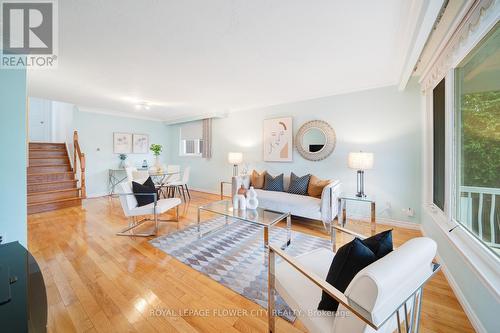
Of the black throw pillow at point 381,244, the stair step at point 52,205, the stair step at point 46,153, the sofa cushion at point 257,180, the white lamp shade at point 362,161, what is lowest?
the stair step at point 52,205

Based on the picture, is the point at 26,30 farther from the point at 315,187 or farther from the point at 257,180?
the point at 315,187

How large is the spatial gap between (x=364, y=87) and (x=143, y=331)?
4135mm

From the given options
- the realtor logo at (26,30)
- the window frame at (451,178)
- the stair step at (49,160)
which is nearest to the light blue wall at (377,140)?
the window frame at (451,178)

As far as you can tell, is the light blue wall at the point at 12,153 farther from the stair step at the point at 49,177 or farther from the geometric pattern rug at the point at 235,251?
the stair step at the point at 49,177

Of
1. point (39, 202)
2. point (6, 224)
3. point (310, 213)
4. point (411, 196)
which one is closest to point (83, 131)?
point (39, 202)

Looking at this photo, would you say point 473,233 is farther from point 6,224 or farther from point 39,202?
point 39,202

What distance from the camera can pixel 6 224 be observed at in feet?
5.79

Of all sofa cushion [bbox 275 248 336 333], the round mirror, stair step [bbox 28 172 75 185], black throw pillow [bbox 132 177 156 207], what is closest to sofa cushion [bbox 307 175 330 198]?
the round mirror

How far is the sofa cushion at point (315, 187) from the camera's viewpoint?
3.30 meters

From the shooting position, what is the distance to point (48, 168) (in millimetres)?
4469

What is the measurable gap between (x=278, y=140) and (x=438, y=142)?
2.56 m

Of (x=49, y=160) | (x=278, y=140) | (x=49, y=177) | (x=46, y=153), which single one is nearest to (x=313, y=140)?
(x=278, y=140)

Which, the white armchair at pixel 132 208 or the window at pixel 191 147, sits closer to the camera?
the white armchair at pixel 132 208

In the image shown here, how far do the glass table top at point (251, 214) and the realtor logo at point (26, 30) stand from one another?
245 centimetres
